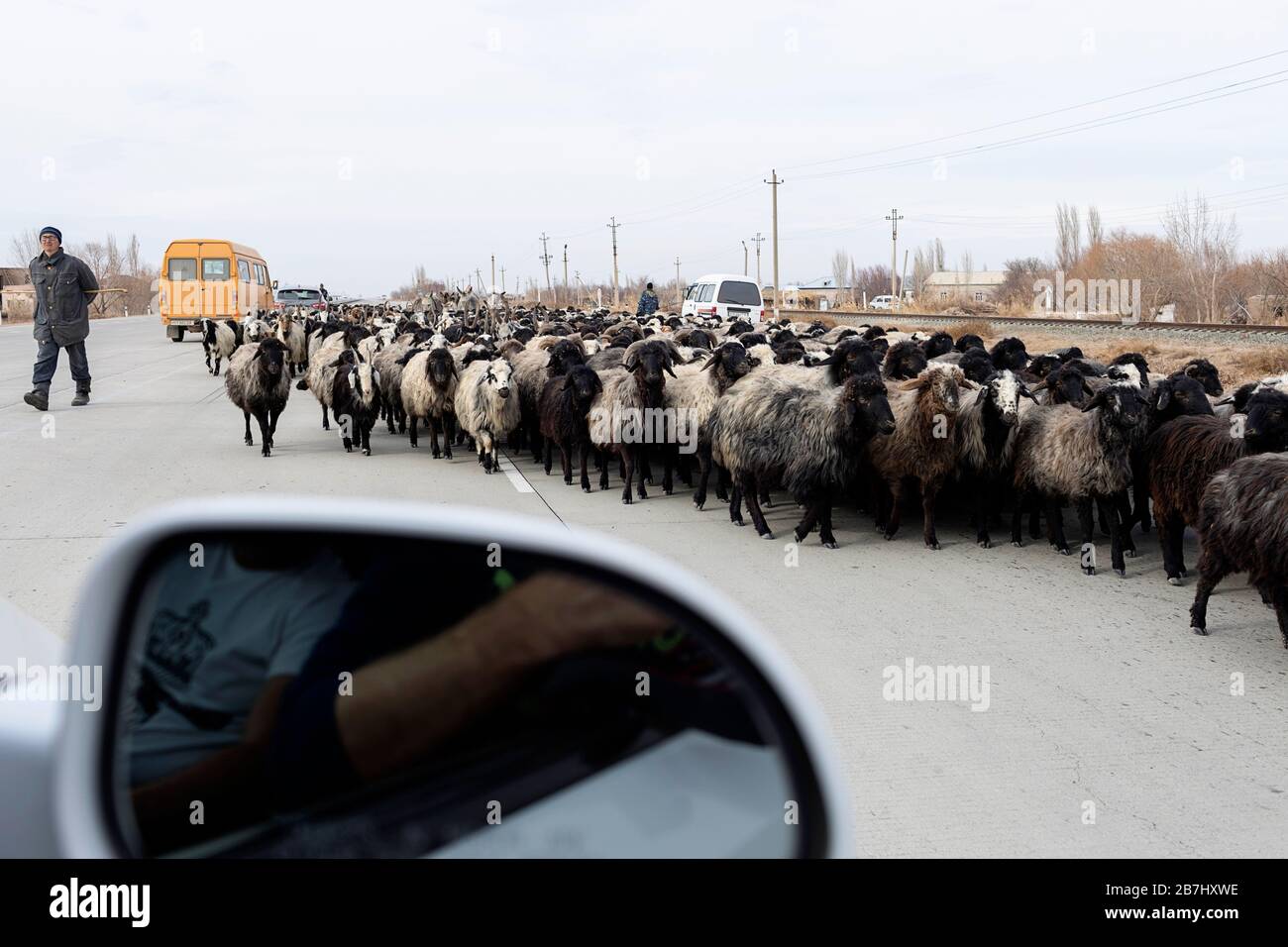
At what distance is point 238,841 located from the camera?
1.47 metres

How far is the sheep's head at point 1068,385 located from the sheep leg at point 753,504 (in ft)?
9.44

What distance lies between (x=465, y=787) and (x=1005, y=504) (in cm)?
1076

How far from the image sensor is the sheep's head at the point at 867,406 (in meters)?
9.36

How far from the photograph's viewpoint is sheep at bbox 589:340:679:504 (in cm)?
1160

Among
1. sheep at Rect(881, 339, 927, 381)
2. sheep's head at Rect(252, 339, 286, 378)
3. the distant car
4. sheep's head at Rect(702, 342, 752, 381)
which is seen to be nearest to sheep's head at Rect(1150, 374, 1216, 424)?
sheep at Rect(881, 339, 927, 381)

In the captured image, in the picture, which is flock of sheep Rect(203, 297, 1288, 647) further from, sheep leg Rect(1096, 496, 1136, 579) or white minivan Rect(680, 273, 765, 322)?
white minivan Rect(680, 273, 765, 322)

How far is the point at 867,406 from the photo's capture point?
9461 mm

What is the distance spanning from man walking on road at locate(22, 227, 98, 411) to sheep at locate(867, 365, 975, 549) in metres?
14.0

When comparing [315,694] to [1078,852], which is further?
[1078,852]

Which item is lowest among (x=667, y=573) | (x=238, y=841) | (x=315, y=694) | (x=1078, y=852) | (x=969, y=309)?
(x=1078, y=852)

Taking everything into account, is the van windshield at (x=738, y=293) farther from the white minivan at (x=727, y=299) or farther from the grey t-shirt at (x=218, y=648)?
the grey t-shirt at (x=218, y=648)

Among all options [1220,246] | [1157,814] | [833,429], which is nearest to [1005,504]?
[833,429]
